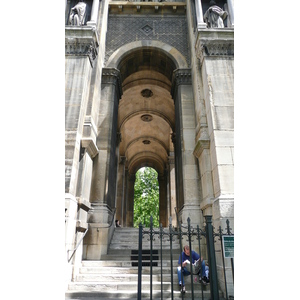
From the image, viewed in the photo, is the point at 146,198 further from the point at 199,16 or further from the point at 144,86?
the point at 199,16

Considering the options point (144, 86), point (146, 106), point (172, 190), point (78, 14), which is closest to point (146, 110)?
point (146, 106)

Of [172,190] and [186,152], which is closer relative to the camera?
[186,152]

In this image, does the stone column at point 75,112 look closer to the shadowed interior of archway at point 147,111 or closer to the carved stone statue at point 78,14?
the carved stone statue at point 78,14

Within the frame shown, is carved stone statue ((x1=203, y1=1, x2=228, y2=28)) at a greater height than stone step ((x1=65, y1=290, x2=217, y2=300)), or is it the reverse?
carved stone statue ((x1=203, y1=1, x2=228, y2=28))

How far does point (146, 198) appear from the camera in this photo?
36250 millimetres

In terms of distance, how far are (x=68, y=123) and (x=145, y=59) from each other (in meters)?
6.91

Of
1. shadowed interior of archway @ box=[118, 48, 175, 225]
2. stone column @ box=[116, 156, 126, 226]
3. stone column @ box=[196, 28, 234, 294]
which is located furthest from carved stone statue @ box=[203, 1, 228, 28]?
stone column @ box=[116, 156, 126, 226]

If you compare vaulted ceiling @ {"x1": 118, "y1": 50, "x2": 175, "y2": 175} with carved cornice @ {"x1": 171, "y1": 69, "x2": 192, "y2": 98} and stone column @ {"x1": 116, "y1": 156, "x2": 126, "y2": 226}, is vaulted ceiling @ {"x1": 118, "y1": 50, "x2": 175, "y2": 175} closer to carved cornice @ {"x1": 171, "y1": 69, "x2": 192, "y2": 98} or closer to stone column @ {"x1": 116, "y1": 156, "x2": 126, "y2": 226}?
carved cornice @ {"x1": 171, "y1": 69, "x2": 192, "y2": 98}

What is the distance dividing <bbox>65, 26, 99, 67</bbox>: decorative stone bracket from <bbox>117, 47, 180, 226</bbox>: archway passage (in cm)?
264

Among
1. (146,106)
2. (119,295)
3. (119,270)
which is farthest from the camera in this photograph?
(146,106)

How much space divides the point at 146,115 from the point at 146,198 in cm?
2027

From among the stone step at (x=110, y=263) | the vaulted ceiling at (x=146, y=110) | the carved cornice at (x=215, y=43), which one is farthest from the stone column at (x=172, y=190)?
the carved cornice at (x=215, y=43)

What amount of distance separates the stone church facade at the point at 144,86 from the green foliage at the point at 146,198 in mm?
23482

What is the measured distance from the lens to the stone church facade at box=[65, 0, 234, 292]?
23.4ft
